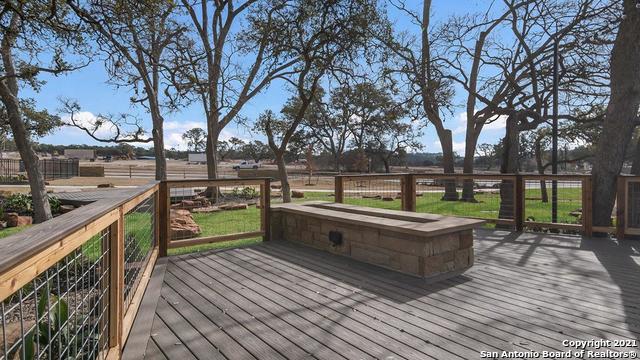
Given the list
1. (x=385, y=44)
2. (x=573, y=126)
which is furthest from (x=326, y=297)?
(x=573, y=126)

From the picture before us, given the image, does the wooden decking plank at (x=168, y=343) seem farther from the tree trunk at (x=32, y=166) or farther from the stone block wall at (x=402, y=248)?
the tree trunk at (x=32, y=166)

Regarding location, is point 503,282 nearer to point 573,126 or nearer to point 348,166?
point 573,126

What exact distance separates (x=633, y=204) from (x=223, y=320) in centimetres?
703

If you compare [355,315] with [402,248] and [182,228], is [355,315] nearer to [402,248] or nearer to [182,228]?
[402,248]

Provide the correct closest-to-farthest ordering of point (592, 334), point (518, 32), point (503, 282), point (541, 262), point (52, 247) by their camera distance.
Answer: point (52, 247)
point (592, 334)
point (503, 282)
point (541, 262)
point (518, 32)

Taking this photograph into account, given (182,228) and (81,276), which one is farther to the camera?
(182,228)

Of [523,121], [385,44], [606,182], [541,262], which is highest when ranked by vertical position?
[385,44]

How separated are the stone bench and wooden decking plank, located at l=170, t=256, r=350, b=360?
1.54 meters

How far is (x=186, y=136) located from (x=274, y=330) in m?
79.5

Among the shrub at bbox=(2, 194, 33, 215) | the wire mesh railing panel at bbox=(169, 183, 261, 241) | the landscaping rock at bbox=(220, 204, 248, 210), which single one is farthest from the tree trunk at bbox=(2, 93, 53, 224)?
the landscaping rock at bbox=(220, 204, 248, 210)

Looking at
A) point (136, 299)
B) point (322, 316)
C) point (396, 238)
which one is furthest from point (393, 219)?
point (136, 299)

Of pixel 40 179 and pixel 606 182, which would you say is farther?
pixel 40 179

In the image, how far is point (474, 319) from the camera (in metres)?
3.14

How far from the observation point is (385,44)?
13.7 metres
